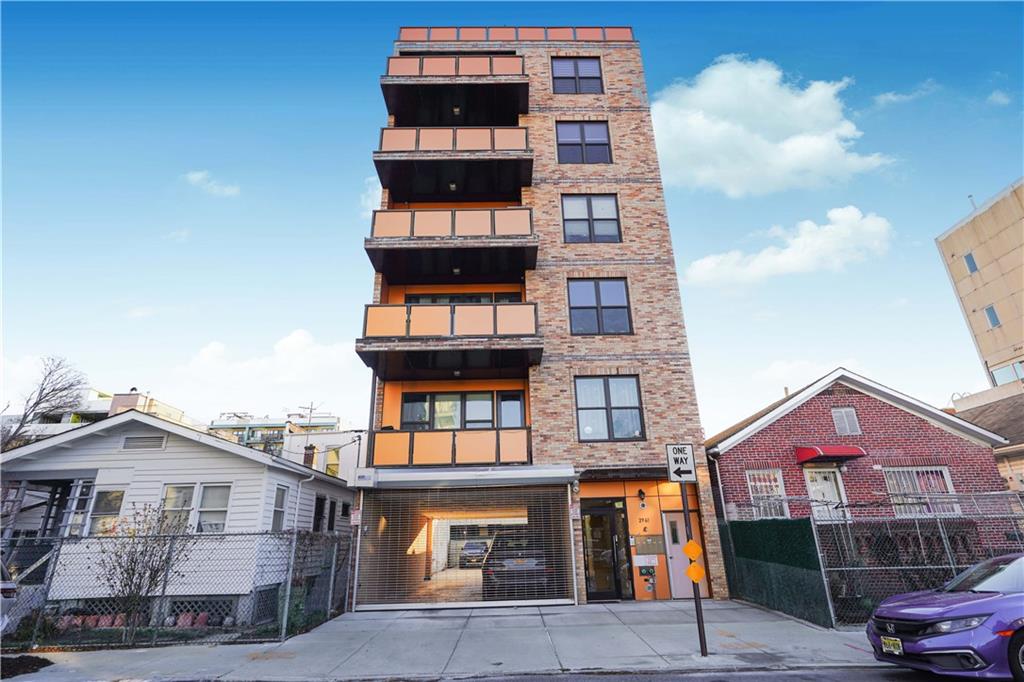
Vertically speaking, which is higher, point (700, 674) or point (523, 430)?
point (523, 430)

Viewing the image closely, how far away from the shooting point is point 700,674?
6.71 meters

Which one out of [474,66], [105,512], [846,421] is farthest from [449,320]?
[846,421]

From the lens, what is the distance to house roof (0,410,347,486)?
12.1m

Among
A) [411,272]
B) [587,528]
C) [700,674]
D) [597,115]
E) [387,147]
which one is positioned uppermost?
[597,115]

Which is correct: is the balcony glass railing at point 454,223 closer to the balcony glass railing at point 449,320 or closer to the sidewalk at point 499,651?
the balcony glass railing at point 449,320

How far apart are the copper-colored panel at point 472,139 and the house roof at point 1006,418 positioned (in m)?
20.8

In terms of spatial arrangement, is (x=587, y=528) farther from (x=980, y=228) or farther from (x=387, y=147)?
(x=980, y=228)

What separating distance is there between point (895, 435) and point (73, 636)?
19465 millimetres

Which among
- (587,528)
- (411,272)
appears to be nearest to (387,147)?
(411,272)

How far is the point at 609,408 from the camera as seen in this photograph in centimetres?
1455

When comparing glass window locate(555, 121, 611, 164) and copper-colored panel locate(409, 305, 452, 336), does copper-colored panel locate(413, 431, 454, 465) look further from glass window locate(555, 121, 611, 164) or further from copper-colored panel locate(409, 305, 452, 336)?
glass window locate(555, 121, 611, 164)

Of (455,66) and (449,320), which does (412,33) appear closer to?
(455,66)

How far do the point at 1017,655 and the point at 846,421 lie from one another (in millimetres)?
9535

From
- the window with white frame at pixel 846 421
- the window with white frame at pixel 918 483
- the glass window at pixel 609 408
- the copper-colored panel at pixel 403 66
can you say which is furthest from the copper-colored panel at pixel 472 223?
the window with white frame at pixel 918 483
